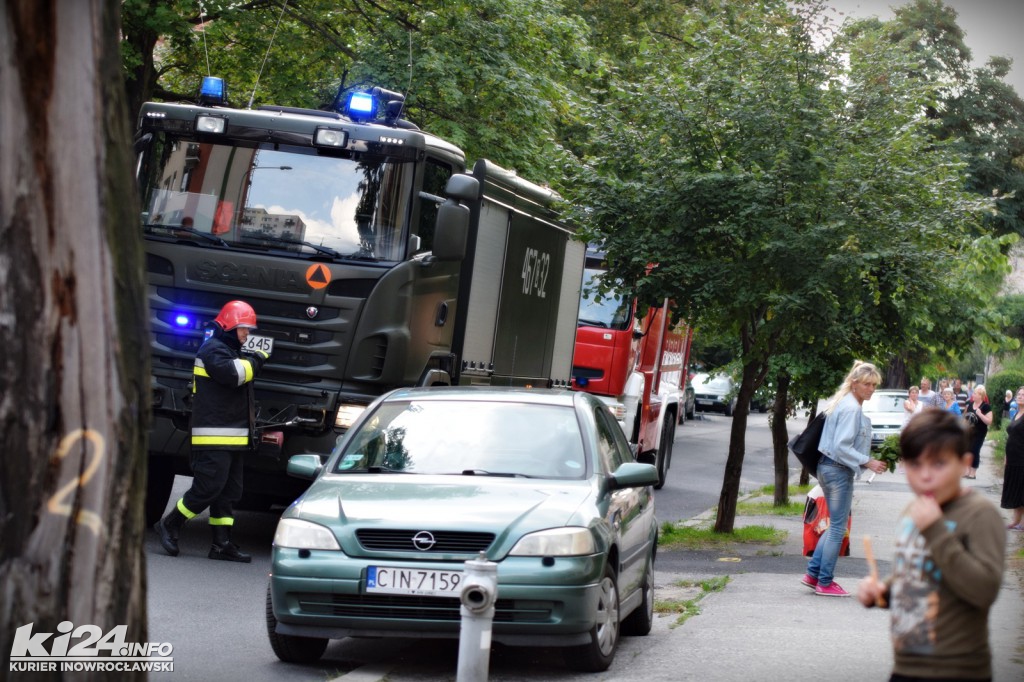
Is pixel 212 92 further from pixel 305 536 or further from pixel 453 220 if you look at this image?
pixel 305 536

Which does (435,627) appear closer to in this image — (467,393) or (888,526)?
(467,393)

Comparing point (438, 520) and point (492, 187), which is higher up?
point (492, 187)

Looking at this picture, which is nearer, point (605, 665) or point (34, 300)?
point (34, 300)

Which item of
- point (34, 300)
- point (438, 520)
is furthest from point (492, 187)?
point (34, 300)

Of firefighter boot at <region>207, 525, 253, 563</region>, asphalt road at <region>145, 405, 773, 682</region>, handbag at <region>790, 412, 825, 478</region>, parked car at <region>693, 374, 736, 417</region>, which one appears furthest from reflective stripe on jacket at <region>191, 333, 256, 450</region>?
parked car at <region>693, 374, 736, 417</region>

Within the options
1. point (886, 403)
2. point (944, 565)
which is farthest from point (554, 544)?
point (886, 403)

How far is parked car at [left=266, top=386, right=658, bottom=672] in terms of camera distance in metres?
6.89

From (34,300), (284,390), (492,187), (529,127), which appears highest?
(529,127)

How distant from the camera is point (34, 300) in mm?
4000

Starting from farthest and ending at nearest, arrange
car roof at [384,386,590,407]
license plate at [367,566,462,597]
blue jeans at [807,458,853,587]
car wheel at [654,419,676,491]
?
1. car wheel at [654,419,676,491]
2. blue jeans at [807,458,853,587]
3. car roof at [384,386,590,407]
4. license plate at [367,566,462,597]

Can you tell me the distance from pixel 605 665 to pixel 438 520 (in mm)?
1197

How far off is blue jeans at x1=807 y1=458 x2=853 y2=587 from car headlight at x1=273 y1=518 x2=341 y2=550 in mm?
4376

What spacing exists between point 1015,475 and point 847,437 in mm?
7874

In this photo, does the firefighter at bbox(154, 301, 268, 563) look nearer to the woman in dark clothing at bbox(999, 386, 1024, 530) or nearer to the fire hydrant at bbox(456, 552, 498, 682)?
the fire hydrant at bbox(456, 552, 498, 682)
